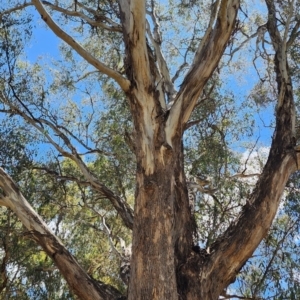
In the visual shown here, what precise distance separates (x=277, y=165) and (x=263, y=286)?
2040 millimetres

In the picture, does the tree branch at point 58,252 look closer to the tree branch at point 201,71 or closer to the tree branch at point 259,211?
the tree branch at point 259,211

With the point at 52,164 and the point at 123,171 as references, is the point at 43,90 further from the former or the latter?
the point at 123,171

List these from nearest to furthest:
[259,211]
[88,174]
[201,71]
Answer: [259,211] < [201,71] < [88,174]

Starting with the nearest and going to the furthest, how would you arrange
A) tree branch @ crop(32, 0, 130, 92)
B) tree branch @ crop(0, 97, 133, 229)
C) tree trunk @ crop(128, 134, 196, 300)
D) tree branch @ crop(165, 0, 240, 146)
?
1. tree trunk @ crop(128, 134, 196, 300)
2. tree branch @ crop(32, 0, 130, 92)
3. tree branch @ crop(165, 0, 240, 146)
4. tree branch @ crop(0, 97, 133, 229)

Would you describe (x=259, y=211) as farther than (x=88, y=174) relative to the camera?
No

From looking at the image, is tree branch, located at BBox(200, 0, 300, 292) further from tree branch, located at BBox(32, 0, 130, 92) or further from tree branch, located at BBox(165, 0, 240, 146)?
tree branch, located at BBox(32, 0, 130, 92)

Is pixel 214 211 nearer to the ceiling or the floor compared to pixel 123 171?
nearer to the floor

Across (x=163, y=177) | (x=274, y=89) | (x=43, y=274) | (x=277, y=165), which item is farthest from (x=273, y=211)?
(x=43, y=274)

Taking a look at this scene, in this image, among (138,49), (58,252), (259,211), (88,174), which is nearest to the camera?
(259,211)

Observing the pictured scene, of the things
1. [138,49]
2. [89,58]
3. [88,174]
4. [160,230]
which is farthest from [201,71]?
[88,174]

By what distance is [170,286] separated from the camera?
3377 mm

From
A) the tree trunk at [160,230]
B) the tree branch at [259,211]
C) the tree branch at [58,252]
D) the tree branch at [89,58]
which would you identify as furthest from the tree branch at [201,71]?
the tree branch at [58,252]

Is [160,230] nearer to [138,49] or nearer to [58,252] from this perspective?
[58,252]

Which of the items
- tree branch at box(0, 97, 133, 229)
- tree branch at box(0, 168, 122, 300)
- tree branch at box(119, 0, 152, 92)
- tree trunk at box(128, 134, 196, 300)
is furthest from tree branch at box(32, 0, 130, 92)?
tree branch at box(0, 97, 133, 229)
